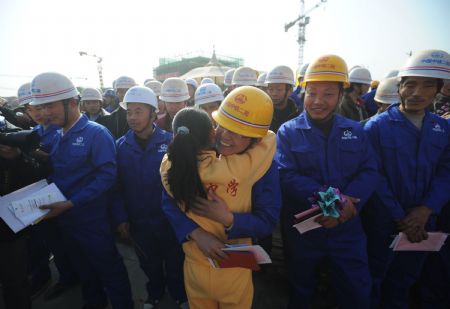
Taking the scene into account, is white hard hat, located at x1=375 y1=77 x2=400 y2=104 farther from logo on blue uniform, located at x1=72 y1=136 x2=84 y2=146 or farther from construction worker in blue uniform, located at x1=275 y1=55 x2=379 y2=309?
logo on blue uniform, located at x1=72 y1=136 x2=84 y2=146

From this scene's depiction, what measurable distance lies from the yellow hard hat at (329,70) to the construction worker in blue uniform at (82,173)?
2.00 meters

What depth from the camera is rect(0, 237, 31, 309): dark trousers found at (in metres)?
1.94

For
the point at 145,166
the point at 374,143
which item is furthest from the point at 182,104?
the point at 374,143

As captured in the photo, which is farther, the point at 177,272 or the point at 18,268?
the point at 177,272

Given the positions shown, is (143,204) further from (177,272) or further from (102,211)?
(177,272)

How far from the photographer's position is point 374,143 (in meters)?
2.13

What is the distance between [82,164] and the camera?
226cm

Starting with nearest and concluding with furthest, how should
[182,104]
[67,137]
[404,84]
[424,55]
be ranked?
1. [424,55]
2. [404,84]
3. [67,137]
4. [182,104]

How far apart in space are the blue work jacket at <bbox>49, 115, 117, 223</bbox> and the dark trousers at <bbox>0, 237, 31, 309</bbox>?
1.36ft

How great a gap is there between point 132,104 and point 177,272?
1.95 metres

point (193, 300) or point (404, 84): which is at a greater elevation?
point (404, 84)

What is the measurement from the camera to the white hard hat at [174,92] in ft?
12.7

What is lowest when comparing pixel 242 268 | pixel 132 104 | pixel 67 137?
pixel 242 268

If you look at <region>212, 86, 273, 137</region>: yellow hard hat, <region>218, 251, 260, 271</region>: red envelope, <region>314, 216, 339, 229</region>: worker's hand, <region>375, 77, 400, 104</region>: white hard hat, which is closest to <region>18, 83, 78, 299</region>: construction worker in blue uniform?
<region>212, 86, 273, 137</region>: yellow hard hat
